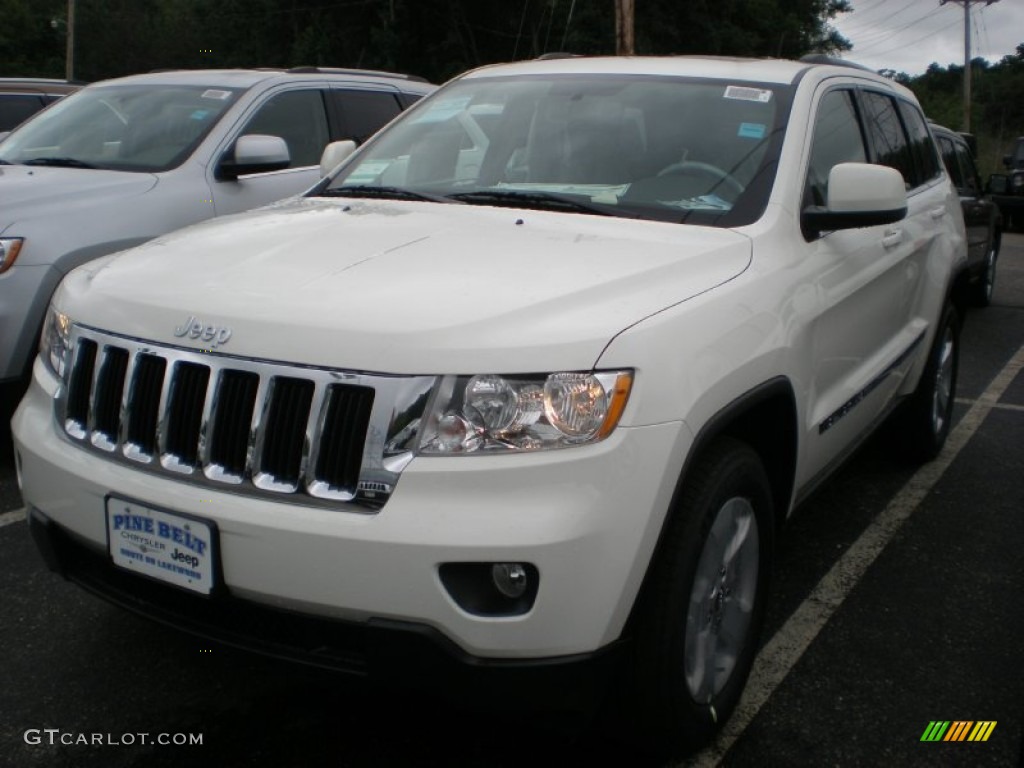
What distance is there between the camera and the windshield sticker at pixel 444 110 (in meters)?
4.14

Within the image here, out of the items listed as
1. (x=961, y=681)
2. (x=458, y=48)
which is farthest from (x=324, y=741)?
(x=458, y=48)

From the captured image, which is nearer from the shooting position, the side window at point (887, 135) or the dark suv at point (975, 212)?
the side window at point (887, 135)

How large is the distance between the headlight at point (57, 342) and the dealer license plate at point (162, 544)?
528 mm

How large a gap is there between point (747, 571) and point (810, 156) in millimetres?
1432

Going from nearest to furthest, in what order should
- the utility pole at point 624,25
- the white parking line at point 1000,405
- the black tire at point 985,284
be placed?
the white parking line at point 1000,405 → the black tire at point 985,284 → the utility pole at point 624,25

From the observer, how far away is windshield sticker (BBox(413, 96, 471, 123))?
4145mm

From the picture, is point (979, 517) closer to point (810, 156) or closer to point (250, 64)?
point (810, 156)

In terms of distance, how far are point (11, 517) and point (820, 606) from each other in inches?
121

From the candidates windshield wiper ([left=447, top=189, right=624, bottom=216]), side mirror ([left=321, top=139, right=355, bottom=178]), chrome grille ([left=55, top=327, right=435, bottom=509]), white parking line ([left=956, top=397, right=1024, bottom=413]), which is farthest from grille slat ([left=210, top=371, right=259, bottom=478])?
white parking line ([left=956, top=397, right=1024, bottom=413])

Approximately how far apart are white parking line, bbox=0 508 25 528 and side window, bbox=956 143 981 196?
8742 mm

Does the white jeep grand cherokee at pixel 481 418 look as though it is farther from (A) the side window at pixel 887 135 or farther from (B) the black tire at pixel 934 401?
(B) the black tire at pixel 934 401

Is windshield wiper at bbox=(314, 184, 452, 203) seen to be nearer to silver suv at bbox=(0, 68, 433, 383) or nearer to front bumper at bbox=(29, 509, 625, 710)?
front bumper at bbox=(29, 509, 625, 710)

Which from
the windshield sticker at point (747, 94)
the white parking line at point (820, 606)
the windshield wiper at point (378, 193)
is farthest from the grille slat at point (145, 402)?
the windshield sticker at point (747, 94)

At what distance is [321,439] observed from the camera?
2328 mm
